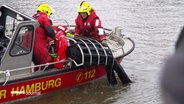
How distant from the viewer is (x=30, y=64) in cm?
591

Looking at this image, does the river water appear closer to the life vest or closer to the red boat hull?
the red boat hull

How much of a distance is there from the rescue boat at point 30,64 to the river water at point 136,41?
25 cm

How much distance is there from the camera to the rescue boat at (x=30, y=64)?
223 inches

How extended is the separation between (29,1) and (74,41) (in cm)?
1208

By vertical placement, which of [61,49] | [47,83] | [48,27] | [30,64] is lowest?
[47,83]

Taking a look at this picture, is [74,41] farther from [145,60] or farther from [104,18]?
[104,18]

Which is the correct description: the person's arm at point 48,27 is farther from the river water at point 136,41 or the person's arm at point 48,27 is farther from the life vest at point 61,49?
the river water at point 136,41

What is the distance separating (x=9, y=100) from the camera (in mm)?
5754

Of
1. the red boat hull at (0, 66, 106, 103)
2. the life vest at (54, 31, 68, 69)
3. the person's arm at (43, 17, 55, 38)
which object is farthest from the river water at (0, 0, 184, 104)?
the person's arm at (43, 17, 55, 38)

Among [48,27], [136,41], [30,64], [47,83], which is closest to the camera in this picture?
[30,64]

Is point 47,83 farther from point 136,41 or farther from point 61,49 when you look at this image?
point 136,41

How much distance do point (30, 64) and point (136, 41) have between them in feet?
19.2

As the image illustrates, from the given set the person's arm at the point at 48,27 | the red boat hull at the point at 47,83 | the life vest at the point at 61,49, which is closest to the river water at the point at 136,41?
the red boat hull at the point at 47,83

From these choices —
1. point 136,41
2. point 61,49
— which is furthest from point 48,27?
point 136,41
